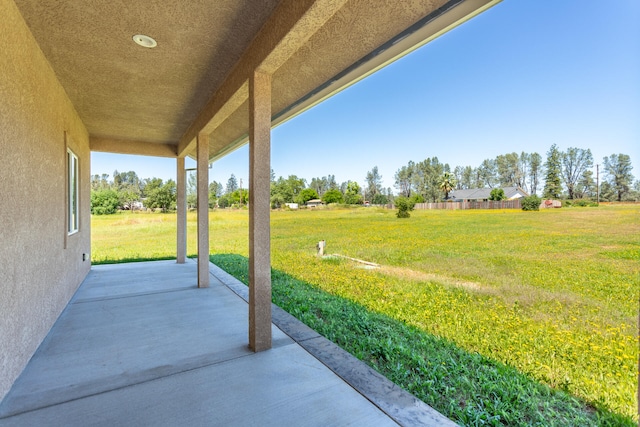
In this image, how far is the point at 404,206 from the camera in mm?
8367

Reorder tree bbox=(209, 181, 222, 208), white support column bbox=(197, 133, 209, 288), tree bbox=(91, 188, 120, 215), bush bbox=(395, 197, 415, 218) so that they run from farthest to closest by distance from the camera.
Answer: tree bbox=(209, 181, 222, 208), tree bbox=(91, 188, 120, 215), bush bbox=(395, 197, 415, 218), white support column bbox=(197, 133, 209, 288)

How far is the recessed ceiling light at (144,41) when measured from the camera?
2.42 m

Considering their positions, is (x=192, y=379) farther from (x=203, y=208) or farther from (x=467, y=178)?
(x=467, y=178)

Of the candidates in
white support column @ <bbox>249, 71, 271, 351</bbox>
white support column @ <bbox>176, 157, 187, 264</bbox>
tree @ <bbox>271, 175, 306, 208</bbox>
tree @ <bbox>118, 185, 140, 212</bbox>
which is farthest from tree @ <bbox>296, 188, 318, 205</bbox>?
white support column @ <bbox>249, 71, 271, 351</bbox>

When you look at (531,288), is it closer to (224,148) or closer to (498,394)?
(498,394)

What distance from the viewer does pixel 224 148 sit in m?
6.45

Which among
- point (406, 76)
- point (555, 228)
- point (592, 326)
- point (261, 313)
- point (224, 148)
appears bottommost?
point (592, 326)

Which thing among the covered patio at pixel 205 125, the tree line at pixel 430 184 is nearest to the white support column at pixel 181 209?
the tree line at pixel 430 184

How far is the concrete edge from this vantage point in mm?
1784

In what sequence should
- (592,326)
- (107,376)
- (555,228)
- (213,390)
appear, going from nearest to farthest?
(213,390)
(107,376)
(592,326)
(555,228)

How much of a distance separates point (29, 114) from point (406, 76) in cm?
835

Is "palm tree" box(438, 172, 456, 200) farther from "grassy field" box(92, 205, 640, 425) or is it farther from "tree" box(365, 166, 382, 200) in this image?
"tree" box(365, 166, 382, 200)

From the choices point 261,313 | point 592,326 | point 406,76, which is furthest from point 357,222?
point 261,313

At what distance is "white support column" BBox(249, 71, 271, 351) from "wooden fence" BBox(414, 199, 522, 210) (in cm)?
495
